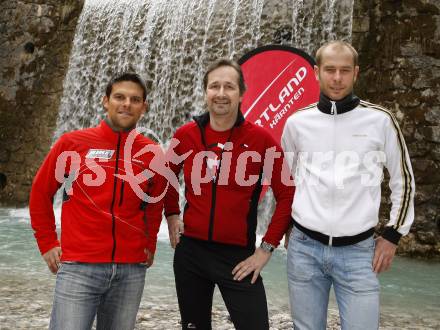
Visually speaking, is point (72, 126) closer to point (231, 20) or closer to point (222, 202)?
point (231, 20)

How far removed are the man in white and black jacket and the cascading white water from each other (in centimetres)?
552

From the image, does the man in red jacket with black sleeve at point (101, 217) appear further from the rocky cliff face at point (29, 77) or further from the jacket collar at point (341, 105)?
the rocky cliff face at point (29, 77)

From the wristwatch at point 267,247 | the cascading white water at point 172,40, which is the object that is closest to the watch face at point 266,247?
the wristwatch at point 267,247

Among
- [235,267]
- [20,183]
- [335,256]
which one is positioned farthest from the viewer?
[20,183]

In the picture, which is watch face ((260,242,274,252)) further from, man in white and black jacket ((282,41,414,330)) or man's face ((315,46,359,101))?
man's face ((315,46,359,101))

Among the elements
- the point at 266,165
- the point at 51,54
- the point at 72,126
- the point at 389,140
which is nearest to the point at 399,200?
the point at 389,140

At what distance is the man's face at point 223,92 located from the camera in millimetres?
2430

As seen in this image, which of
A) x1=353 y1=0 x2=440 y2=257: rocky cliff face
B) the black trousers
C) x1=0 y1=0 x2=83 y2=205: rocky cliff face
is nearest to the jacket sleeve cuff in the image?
the black trousers

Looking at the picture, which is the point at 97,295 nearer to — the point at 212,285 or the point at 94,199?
the point at 94,199

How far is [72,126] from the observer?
35.0ft

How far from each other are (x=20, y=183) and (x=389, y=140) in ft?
31.4

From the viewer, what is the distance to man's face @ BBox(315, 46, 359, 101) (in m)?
2.30

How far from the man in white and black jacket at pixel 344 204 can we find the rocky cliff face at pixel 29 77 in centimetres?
923

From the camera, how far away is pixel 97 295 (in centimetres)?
227
